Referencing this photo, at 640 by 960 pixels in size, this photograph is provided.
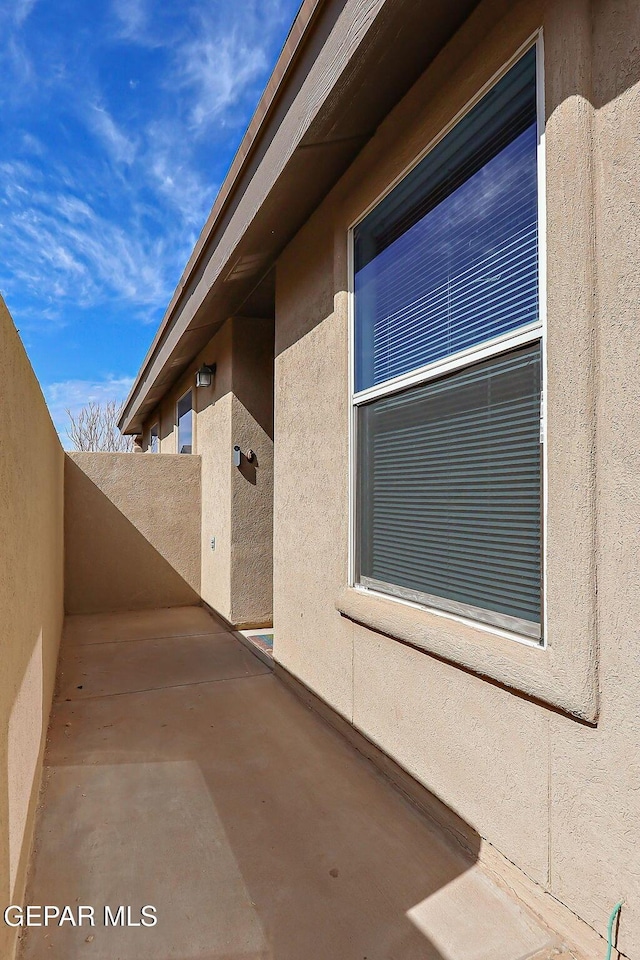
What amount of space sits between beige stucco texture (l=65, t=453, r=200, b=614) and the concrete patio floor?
354 cm

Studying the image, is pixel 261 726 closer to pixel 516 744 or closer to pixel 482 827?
pixel 482 827

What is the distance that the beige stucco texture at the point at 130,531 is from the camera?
7.24m

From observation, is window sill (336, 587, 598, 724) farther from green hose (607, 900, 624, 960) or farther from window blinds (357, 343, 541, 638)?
green hose (607, 900, 624, 960)

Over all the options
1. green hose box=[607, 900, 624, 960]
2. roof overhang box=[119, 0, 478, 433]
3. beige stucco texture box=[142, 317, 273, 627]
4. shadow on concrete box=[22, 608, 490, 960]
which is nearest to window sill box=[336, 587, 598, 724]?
green hose box=[607, 900, 624, 960]

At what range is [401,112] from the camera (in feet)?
9.09

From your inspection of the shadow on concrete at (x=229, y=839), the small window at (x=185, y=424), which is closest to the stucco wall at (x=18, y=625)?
the shadow on concrete at (x=229, y=839)

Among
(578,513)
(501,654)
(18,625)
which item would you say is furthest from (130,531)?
→ (578,513)

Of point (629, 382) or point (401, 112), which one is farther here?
point (401, 112)

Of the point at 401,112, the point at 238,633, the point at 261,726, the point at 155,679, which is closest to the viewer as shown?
the point at 401,112

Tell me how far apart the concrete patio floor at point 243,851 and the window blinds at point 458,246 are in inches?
88.5

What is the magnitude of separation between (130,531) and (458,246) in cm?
624

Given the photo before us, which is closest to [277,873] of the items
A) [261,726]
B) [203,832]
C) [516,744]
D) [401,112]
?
[203,832]

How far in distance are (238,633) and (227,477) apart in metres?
1.79

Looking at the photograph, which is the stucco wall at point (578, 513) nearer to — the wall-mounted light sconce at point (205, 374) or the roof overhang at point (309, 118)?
the roof overhang at point (309, 118)
